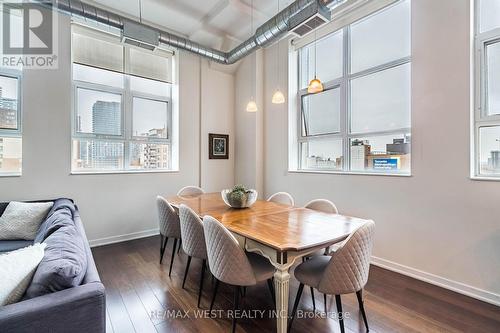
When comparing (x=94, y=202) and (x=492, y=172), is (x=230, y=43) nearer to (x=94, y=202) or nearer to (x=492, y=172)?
(x=94, y=202)

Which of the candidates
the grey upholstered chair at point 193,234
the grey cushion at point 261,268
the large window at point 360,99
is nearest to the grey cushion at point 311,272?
the grey cushion at point 261,268

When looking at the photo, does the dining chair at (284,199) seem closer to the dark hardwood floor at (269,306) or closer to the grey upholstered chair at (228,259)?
the dark hardwood floor at (269,306)

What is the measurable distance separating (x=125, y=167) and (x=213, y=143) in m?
1.71

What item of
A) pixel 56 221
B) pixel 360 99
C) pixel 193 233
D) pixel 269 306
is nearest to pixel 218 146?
pixel 360 99

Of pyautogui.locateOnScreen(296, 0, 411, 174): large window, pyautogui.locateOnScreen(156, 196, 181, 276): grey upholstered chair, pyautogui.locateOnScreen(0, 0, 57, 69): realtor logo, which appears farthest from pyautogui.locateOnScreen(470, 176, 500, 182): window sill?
pyautogui.locateOnScreen(0, 0, 57, 69): realtor logo

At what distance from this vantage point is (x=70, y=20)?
11.5ft

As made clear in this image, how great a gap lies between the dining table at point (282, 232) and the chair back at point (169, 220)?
27 centimetres

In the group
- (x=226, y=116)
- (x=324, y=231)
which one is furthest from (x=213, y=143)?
(x=324, y=231)

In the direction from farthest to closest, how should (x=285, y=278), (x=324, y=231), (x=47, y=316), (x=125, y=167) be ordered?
(x=125, y=167) < (x=324, y=231) < (x=285, y=278) < (x=47, y=316)

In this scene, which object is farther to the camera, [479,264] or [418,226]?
[418,226]

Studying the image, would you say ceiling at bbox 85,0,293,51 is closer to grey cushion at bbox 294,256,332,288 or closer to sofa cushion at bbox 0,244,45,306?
grey cushion at bbox 294,256,332,288

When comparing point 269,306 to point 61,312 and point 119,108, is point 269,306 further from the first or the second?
point 119,108

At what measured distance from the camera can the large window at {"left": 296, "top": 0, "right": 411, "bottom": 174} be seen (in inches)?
118

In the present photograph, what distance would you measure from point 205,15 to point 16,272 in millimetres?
4116
